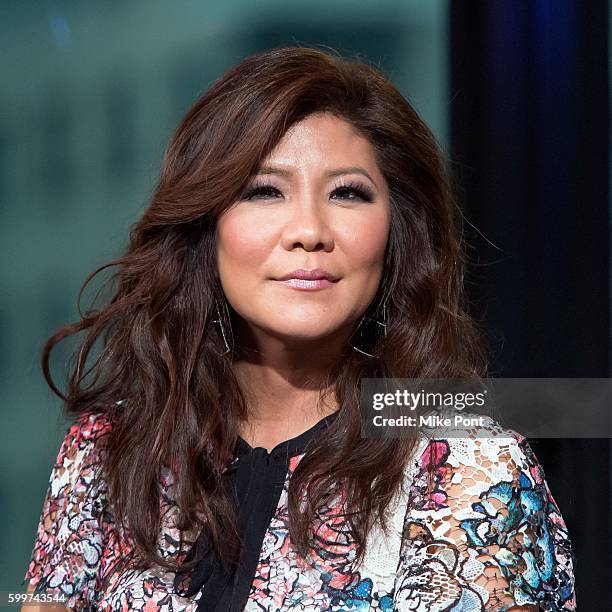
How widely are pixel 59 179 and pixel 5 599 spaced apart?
3.50 feet

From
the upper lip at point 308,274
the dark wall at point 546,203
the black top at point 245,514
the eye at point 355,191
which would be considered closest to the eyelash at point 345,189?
the eye at point 355,191

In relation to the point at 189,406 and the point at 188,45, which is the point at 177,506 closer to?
the point at 189,406

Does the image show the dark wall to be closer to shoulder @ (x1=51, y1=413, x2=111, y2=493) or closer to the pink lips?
the pink lips

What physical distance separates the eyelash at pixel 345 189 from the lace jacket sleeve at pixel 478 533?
45cm

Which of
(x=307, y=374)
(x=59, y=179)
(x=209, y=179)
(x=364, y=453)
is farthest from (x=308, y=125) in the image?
(x=59, y=179)

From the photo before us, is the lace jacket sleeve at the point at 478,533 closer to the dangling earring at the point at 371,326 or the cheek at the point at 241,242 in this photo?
the dangling earring at the point at 371,326

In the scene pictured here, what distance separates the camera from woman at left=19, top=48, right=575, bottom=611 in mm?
1606

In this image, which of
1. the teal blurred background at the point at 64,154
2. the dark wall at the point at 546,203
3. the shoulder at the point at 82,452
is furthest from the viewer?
the teal blurred background at the point at 64,154

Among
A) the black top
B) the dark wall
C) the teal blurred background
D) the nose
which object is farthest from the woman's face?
the teal blurred background

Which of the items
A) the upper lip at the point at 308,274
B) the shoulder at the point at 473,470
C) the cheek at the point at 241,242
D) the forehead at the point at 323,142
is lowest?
the shoulder at the point at 473,470

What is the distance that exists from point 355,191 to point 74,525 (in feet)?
2.66

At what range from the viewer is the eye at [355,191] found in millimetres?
1747

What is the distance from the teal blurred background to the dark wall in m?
0.66

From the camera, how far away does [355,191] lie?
5.79 feet
